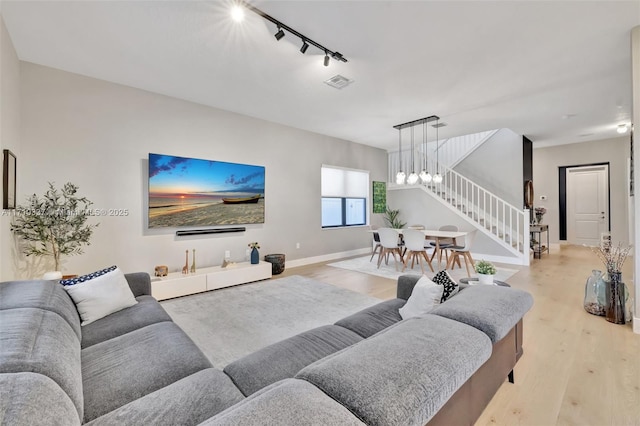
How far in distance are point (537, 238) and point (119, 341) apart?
893cm

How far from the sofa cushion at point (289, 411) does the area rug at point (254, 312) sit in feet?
5.72

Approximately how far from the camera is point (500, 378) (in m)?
1.59

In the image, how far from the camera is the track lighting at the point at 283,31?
7.63ft

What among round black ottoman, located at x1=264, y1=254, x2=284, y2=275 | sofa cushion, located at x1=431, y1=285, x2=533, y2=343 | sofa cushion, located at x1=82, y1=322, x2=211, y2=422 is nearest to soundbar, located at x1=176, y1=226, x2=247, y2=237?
round black ottoman, located at x1=264, y1=254, x2=284, y2=275

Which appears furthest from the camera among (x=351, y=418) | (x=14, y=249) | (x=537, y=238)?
(x=537, y=238)

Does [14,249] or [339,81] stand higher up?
[339,81]

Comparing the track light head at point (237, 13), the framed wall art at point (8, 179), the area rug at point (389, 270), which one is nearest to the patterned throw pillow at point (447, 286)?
the track light head at point (237, 13)

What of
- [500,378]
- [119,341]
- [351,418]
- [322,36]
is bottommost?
[500,378]

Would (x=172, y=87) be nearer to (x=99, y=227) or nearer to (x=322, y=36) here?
(x=99, y=227)

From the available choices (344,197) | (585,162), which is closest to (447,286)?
(344,197)

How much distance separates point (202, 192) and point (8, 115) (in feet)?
7.08

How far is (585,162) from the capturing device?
724 cm

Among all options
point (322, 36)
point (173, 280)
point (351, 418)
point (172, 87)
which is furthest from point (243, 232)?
point (351, 418)

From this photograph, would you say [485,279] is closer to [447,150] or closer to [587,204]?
[447,150]
